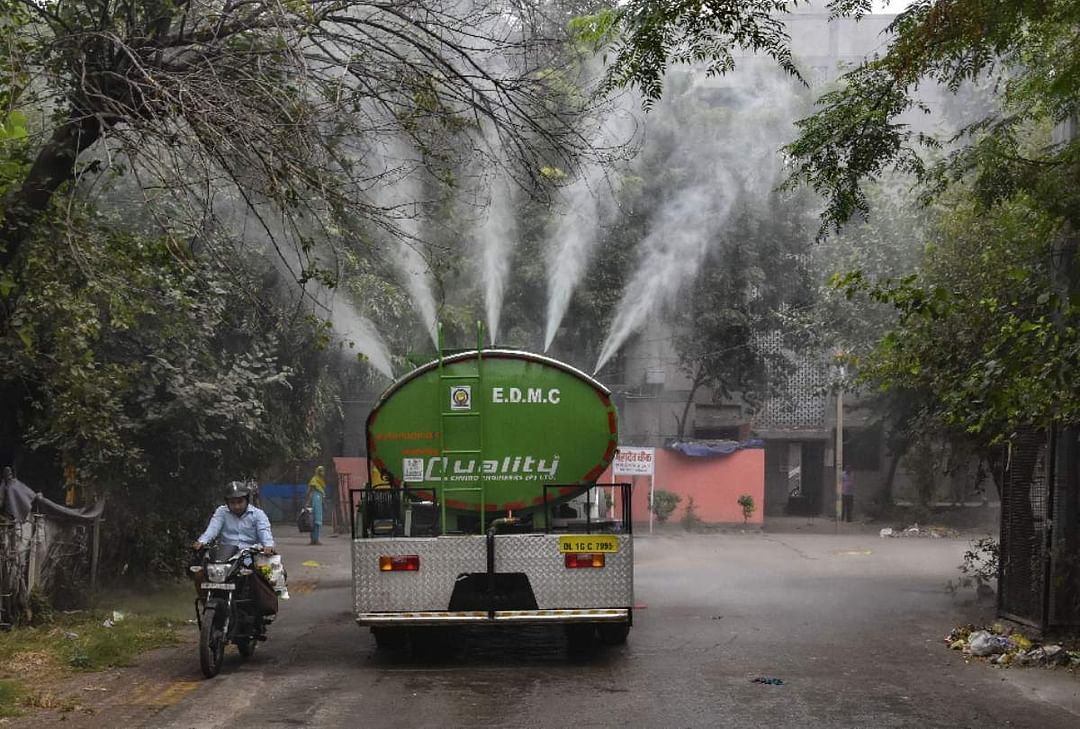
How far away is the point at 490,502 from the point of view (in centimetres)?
1066

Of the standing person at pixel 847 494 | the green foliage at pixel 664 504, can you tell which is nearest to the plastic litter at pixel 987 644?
the green foliage at pixel 664 504

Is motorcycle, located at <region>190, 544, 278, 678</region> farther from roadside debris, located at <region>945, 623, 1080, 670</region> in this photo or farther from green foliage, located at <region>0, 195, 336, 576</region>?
roadside debris, located at <region>945, 623, 1080, 670</region>

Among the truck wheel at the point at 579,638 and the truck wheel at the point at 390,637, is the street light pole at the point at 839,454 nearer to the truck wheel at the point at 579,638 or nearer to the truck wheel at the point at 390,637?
the truck wheel at the point at 579,638

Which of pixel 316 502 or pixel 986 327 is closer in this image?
pixel 986 327

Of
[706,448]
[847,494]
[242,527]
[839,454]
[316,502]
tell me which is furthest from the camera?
[847,494]

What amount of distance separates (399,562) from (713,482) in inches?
962

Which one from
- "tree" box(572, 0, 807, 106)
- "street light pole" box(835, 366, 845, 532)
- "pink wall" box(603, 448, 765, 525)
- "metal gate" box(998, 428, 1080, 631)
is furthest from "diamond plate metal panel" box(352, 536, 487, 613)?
"street light pole" box(835, 366, 845, 532)

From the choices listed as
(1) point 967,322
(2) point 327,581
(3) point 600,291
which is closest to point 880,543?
(3) point 600,291

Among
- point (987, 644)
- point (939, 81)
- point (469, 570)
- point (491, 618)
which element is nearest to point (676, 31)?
point (939, 81)

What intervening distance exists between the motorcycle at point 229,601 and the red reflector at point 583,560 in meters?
2.76

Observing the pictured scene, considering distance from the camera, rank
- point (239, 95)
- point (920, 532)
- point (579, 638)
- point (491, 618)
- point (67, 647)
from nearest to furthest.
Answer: point (239, 95) < point (491, 618) < point (67, 647) < point (579, 638) < point (920, 532)

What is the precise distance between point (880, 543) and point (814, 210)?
29.2 feet

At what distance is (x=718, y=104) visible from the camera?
95.1 feet

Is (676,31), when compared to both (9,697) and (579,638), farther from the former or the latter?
(9,697)
